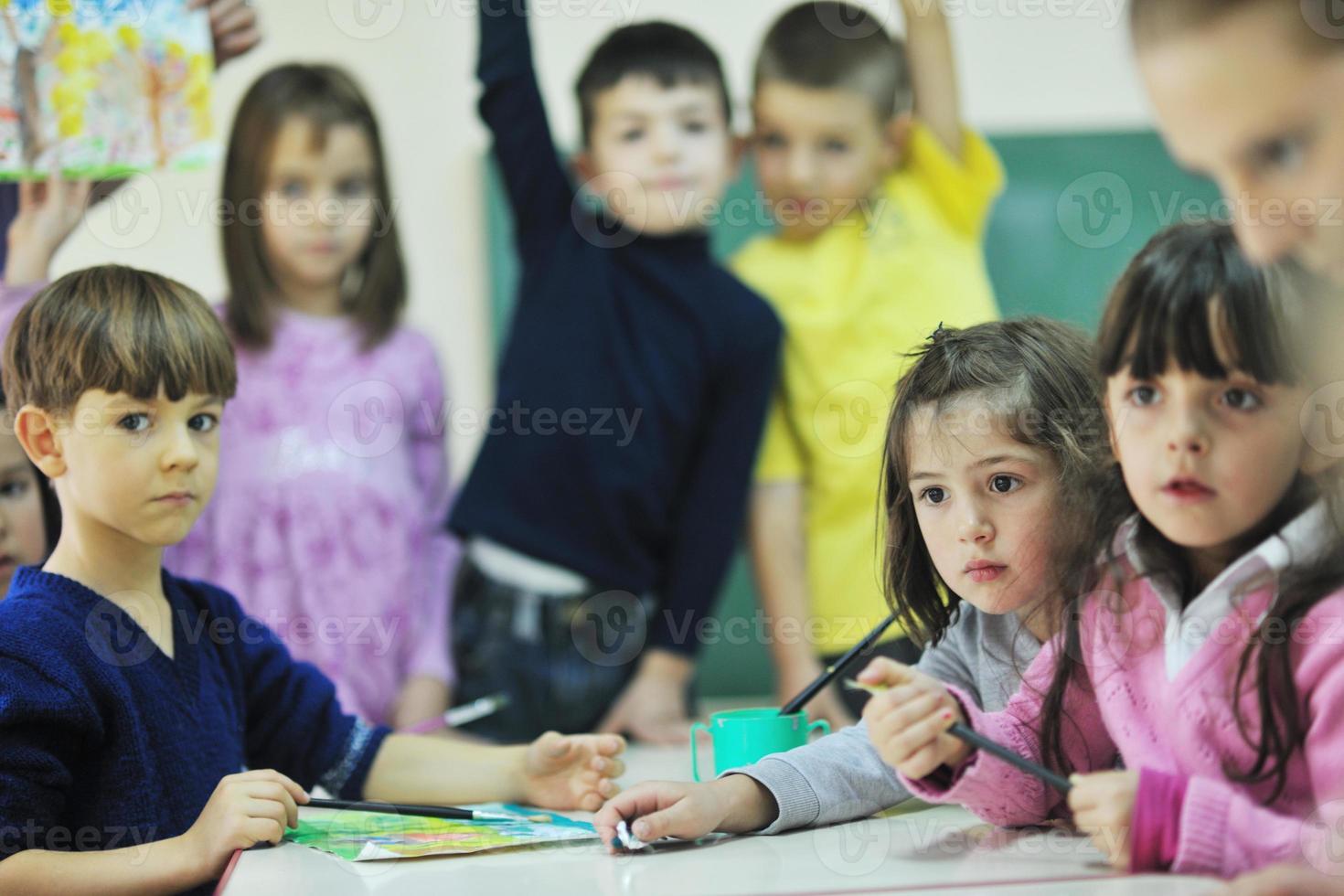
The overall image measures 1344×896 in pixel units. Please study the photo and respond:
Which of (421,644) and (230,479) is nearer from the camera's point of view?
(230,479)

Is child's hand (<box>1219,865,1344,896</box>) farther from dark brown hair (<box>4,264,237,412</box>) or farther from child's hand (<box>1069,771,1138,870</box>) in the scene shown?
dark brown hair (<box>4,264,237,412</box>)

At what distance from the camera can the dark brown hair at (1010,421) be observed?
82 centimetres

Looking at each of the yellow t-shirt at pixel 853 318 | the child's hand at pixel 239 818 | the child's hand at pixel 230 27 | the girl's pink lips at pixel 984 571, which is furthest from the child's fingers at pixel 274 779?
the child's hand at pixel 230 27

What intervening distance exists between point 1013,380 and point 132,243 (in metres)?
0.97

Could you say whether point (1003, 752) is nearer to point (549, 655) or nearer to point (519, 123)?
point (549, 655)

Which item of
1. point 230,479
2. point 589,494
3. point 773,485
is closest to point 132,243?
point 230,479

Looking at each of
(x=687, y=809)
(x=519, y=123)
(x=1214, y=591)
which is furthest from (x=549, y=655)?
(x=1214, y=591)

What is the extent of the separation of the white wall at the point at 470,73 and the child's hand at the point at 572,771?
3.47 feet

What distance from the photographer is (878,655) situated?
3.13ft

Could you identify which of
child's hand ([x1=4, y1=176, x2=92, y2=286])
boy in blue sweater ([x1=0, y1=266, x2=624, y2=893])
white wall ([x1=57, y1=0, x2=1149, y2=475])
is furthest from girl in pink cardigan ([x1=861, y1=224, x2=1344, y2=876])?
white wall ([x1=57, y1=0, x2=1149, y2=475])

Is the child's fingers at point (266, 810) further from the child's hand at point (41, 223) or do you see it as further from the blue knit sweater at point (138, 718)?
the child's hand at point (41, 223)

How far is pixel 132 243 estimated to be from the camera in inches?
55.4

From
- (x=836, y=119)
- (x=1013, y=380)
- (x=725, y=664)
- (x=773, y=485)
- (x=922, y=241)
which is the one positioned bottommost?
(x=725, y=664)

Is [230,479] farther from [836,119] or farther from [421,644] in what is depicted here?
[836,119]
